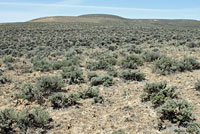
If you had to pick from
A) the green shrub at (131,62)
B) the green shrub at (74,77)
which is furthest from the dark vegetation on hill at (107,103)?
the green shrub at (131,62)

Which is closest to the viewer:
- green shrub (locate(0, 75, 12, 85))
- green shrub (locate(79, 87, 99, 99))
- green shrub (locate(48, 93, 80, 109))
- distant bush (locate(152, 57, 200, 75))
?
green shrub (locate(48, 93, 80, 109))

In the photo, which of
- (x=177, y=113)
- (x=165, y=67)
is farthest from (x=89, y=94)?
(x=165, y=67)

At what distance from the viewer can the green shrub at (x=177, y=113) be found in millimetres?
4544

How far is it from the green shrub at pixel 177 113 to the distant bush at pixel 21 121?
284 cm

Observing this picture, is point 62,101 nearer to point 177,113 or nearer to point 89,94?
point 89,94

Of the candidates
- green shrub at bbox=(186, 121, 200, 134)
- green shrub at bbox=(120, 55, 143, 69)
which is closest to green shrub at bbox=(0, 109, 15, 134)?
green shrub at bbox=(186, 121, 200, 134)

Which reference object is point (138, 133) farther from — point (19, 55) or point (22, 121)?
point (19, 55)

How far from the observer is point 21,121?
470 cm

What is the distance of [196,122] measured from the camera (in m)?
4.31

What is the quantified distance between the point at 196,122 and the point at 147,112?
1294 mm

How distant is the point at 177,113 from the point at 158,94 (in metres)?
1.19

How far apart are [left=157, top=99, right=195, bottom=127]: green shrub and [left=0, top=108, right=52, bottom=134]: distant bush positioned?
2841 millimetres

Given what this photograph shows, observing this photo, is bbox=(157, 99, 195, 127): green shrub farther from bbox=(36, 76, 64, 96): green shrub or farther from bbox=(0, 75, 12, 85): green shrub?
bbox=(0, 75, 12, 85): green shrub

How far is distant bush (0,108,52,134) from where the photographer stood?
15.1ft
